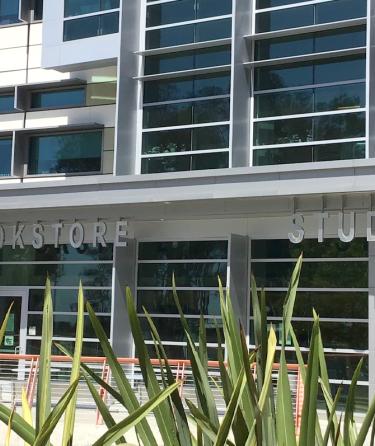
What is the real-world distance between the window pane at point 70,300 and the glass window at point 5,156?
340 centimetres

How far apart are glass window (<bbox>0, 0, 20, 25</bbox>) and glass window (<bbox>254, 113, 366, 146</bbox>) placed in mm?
8332

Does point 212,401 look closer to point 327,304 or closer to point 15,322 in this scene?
point 327,304

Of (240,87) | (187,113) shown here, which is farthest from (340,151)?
(187,113)

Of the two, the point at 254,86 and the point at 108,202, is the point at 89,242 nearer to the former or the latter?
the point at 108,202

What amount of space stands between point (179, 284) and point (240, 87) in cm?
472

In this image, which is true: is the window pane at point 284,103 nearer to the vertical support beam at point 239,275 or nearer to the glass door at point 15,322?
the vertical support beam at point 239,275

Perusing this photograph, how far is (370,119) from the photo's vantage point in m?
15.9

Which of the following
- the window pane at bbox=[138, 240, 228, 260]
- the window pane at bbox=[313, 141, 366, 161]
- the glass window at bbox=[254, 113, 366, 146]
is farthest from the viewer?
the window pane at bbox=[138, 240, 228, 260]

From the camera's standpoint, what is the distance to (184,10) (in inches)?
721

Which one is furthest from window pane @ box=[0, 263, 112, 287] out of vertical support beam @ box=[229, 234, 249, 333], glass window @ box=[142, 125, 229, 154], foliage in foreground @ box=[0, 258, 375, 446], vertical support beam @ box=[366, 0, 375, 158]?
foliage in foreground @ box=[0, 258, 375, 446]

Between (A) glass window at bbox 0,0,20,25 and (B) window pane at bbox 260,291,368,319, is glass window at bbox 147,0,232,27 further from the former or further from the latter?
(B) window pane at bbox 260,291,368,319

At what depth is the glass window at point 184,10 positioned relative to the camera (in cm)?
1795

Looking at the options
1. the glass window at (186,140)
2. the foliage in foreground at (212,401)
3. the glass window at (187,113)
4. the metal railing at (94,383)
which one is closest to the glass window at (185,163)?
the glass window at (186,140)

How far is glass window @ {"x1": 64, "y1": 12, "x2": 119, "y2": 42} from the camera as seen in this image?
62.4 feet
